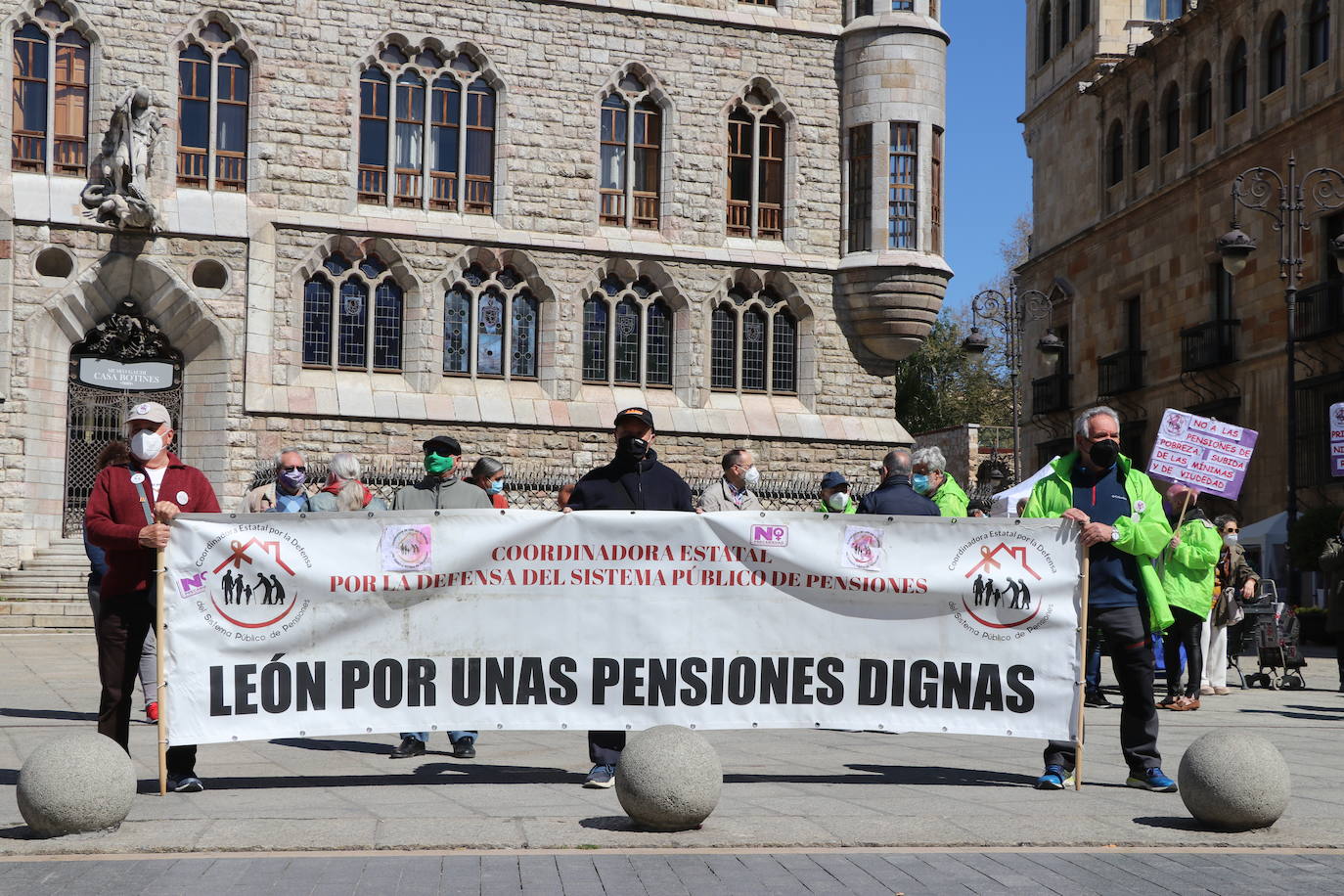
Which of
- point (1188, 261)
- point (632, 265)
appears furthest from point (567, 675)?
point (1188, 261)

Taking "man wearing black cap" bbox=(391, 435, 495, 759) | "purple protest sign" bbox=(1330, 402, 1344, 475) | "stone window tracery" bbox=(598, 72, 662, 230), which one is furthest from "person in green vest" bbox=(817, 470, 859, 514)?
"stone window tracery" bbox=(598, 72, 662, 230)

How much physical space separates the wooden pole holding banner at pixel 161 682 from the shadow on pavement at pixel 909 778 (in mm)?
2899

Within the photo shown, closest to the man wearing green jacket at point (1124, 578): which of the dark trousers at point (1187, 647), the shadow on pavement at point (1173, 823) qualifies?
the shadow on pavement at point (1173, 823)

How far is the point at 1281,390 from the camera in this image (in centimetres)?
3166

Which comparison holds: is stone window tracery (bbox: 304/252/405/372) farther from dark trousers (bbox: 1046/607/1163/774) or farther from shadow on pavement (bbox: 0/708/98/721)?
dark trousers (bbox: 1046/607/1163/774)

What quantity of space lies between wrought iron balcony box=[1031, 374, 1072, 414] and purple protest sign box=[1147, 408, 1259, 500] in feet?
86.5

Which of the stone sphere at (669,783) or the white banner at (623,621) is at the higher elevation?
the white banner at (623,621)

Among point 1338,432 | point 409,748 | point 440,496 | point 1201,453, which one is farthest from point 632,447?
point 1338,432

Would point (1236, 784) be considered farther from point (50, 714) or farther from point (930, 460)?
point (50, 714)

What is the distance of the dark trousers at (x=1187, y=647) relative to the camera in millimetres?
14195

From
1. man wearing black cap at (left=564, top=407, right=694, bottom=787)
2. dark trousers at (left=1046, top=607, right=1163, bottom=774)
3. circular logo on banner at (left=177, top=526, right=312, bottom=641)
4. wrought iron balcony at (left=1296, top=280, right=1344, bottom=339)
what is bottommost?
dark trousers at (left=1046, top=607, right=1163, bottom=774)

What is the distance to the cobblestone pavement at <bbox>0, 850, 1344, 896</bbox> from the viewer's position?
6.04m

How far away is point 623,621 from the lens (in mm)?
8758

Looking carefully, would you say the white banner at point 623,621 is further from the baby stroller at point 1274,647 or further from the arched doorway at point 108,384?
the arched doorway at point 108,384
